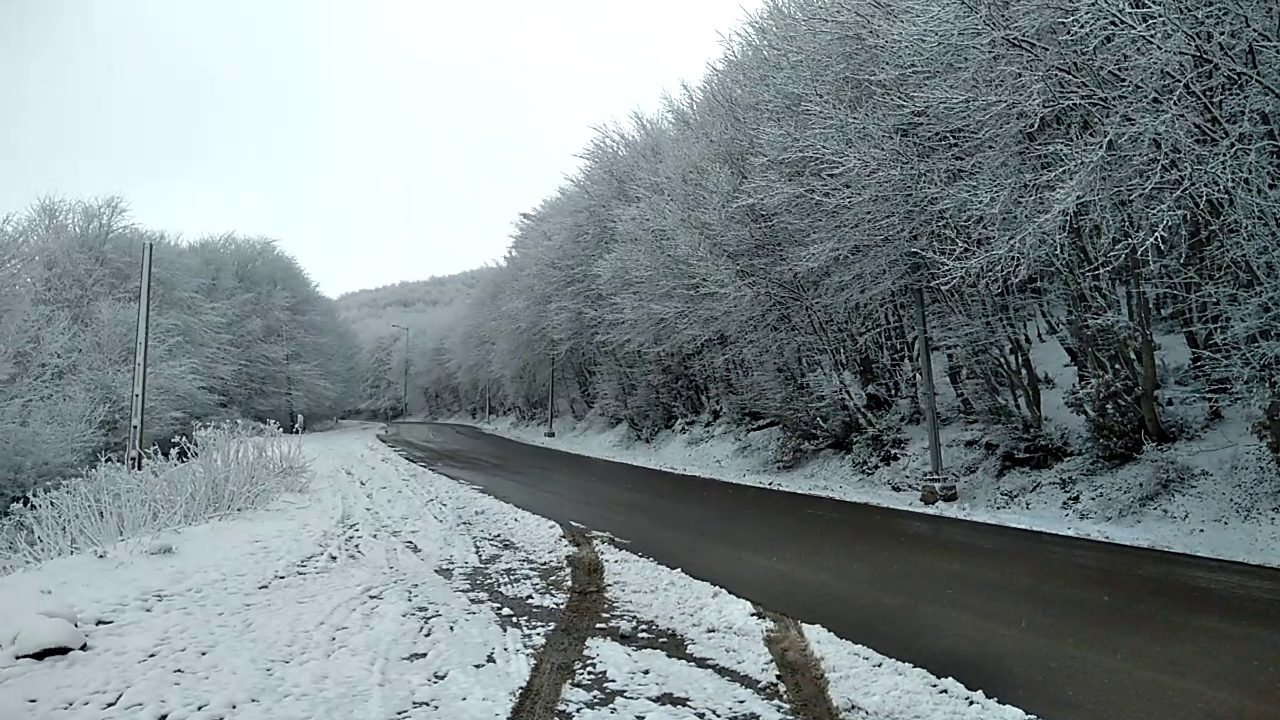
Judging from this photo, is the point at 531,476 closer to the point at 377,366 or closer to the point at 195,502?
the point at 195,502

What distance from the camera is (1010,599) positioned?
22.5ft

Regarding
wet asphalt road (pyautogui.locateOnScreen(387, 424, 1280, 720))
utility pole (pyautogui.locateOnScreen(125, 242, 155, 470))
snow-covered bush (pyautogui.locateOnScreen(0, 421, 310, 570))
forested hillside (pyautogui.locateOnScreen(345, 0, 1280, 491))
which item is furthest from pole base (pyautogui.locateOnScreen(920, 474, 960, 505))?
utility pole (pyautogui.locateOnScreen(125, 242, 155, 470))

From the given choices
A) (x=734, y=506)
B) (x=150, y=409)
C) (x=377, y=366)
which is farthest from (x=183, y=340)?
(x=377, y=366)

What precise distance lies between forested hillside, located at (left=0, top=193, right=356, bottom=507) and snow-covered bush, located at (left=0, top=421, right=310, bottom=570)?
5.34 meters

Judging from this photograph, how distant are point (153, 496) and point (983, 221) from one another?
12.5 m

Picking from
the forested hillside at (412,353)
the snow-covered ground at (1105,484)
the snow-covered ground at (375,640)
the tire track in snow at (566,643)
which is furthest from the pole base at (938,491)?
the forested hillside at (412,353)

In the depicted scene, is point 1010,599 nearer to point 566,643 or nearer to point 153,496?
point 566,643

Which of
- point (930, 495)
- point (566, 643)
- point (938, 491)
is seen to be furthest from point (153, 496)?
point (938, 491)

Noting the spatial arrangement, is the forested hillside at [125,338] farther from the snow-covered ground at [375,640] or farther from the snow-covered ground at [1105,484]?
the snow-covered ground at [1105,484]

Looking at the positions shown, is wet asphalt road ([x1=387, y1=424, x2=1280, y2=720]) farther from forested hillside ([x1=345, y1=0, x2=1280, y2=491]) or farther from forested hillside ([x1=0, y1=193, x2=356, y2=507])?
forested hillside ([x1=0, y1=193, x2=356, y2=507])

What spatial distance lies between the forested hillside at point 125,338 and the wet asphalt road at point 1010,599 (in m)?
13.7

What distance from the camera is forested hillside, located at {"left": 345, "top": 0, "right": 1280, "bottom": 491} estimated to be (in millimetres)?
8672

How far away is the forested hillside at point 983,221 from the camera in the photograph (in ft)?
28.5

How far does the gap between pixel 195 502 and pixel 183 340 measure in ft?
79.4
